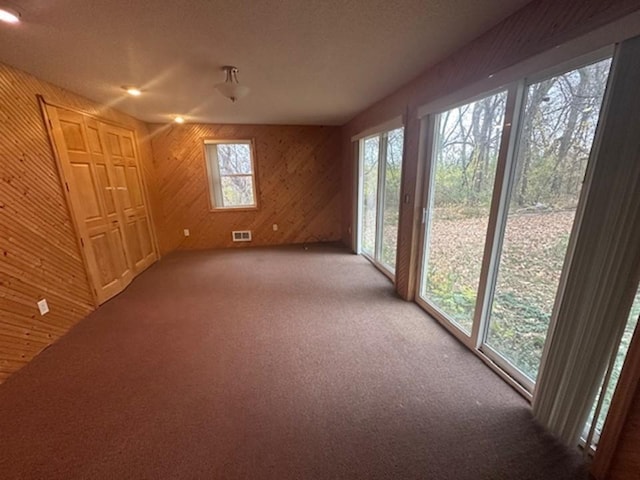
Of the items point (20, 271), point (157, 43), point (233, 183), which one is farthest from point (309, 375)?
point (233, 183)

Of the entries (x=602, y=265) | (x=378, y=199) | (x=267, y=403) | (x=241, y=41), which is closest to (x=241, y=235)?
(x=378, y=199)

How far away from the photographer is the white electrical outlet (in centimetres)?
219

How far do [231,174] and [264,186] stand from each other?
2.24 ft

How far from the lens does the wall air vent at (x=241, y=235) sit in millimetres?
5078

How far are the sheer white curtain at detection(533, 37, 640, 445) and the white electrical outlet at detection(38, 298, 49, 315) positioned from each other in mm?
3647

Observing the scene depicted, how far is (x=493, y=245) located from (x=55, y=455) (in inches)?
111

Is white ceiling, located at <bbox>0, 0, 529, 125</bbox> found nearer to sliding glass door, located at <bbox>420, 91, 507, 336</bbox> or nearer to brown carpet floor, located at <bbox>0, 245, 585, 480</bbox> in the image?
sliding glass door, located at <bbox>420, 91, 507, 336</bbox>

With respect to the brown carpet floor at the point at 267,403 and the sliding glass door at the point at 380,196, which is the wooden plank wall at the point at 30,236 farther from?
the sliding glass door at the point at 380,196

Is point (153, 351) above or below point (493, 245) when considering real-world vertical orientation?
below

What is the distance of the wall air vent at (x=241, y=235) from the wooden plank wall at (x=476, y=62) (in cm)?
294

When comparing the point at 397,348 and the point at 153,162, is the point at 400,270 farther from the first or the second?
the point at 153,162

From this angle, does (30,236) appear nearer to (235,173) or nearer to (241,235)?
(241,235)

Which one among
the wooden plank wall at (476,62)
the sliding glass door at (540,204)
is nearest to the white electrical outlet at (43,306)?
the wooden plank wall at (476,62)

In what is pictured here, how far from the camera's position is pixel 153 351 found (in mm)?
2135
